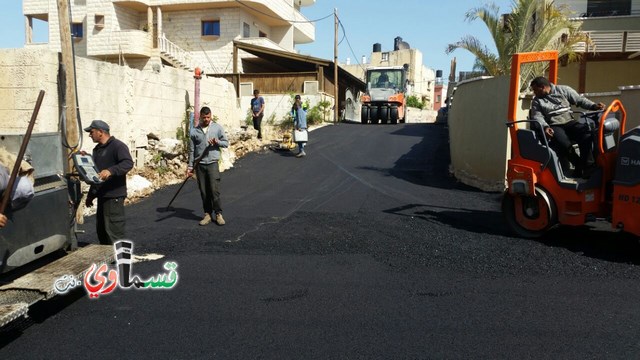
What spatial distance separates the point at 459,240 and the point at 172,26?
84.0 ft

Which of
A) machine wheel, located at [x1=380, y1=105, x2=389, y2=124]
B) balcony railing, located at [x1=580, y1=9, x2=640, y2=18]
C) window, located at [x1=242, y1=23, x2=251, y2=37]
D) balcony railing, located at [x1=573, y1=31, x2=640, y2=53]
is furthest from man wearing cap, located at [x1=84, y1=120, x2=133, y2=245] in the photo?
window, located at [x1=242, y1=23, x2=251, y2=37]

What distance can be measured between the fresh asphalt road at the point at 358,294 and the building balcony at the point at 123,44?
18.2m

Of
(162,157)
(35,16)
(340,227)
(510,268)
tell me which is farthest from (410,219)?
(35,16)

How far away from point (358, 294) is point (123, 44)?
77.6 feet

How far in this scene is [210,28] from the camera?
2792 centimetres

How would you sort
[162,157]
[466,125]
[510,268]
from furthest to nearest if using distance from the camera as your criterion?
[162,157]
[466,125]
[510,268]

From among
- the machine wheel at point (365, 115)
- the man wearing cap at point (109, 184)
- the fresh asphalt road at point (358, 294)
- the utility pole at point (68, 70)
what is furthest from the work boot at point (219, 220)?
the machine wheel at point (365, 115)

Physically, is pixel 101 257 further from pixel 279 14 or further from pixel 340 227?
pixel 279 14

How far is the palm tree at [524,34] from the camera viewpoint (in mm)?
11648

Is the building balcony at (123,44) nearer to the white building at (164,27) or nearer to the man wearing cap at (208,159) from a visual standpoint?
the white building at (164,27)

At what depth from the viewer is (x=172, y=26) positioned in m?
28.2

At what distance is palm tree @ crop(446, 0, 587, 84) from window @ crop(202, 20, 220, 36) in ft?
59.5

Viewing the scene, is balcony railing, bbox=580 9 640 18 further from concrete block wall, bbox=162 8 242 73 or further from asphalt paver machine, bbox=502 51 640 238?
concrete block wall, bbox=162 8 242 73

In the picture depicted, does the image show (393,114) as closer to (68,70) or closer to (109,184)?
(68,70)
